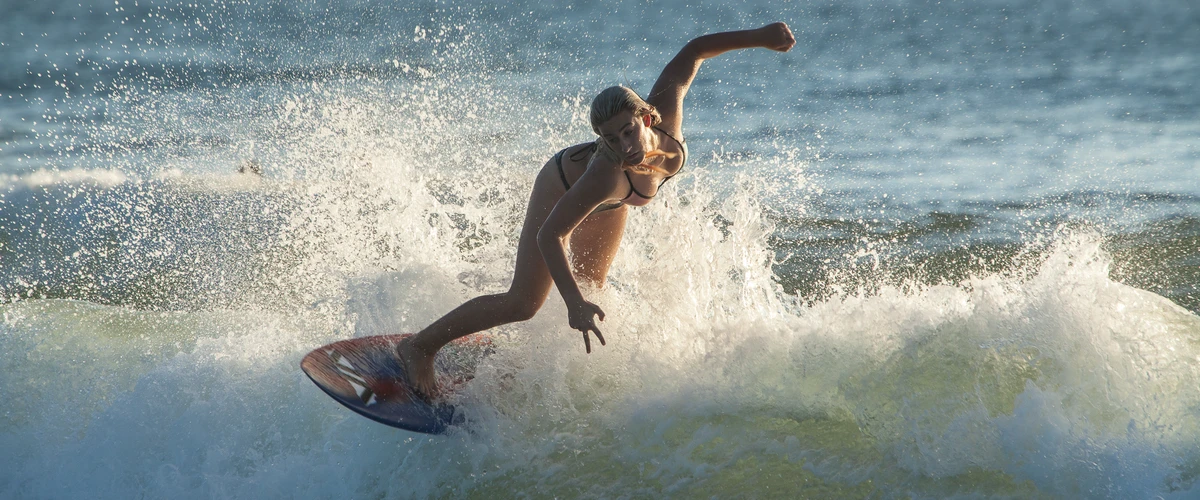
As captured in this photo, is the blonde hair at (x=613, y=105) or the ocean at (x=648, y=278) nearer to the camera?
the blonde hair at (x=613, y=105)

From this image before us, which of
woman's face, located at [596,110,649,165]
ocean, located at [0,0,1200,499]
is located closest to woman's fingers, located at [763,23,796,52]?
woman's face, located at [596,110,649,165]

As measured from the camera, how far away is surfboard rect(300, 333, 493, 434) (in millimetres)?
4020

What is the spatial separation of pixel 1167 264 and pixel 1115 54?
27.2 feet

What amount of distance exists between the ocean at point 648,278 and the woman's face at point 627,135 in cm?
109

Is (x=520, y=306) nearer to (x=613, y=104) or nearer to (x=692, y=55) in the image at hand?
(x=613, y=104)

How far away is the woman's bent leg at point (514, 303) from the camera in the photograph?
390 cm

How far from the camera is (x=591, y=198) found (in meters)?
3.54

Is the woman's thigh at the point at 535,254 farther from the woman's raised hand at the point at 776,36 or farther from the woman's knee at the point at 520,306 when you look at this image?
the woman's raised hand at the point at 776,36

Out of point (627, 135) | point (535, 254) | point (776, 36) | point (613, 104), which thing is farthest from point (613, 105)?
point (776, 36)

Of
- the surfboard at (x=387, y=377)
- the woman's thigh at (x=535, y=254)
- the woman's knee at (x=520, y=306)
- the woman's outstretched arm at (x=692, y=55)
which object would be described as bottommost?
the surfboard at (x=387, y=377)

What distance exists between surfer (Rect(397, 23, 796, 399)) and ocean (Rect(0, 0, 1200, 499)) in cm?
32

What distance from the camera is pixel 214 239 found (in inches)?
286

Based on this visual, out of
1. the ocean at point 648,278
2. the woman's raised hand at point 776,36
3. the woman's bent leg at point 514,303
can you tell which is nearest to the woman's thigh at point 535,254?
the woman's bent leg at point 514,303

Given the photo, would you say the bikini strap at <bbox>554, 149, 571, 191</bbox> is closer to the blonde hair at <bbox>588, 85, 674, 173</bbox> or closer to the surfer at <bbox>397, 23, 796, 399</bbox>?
the surfer at <bbox>397, 23, 796, 399</bbox>
